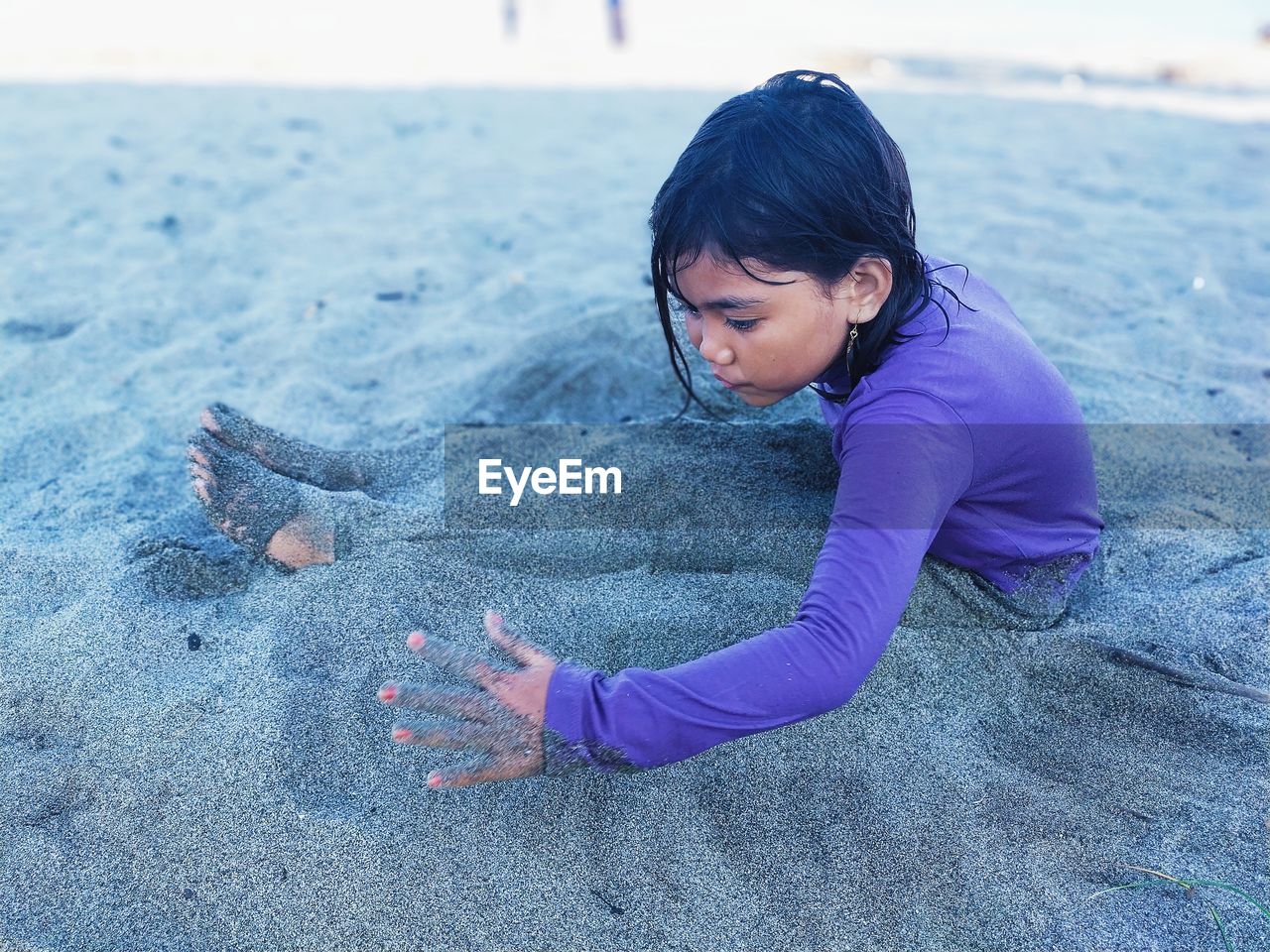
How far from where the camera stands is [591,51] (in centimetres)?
842

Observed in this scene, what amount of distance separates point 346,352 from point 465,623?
1.56m

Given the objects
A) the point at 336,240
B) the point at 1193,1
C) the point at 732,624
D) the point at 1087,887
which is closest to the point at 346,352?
the point at 336,240

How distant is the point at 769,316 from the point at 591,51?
299 inches

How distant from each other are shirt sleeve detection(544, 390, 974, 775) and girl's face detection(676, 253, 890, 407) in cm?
29

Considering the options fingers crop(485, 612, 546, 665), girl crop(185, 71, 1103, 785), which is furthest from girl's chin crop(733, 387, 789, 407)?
fingers crop(485, 612, 546, 665)

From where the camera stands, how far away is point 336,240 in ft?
12.9

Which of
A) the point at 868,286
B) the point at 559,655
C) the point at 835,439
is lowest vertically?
the point at 559,655

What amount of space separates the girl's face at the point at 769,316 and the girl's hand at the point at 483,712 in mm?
605

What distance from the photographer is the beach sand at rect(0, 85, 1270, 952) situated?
57.9 inches

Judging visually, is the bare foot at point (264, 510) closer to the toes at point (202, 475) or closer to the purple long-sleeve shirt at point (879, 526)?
the toes at point (202, 475)

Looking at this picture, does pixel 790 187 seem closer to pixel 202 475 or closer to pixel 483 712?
pixel 483 712

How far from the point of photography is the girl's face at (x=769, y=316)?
1.60 meters

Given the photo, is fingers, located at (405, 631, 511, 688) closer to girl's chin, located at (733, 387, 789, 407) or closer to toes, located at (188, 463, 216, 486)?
girl's chin, located at (733, 387, 789, 407)

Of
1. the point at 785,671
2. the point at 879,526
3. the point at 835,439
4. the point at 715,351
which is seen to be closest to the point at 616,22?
the point at 835,439
